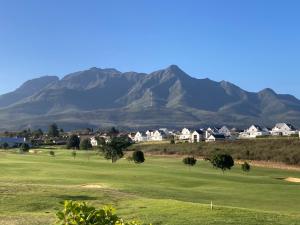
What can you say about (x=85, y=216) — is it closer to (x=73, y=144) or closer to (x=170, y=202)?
(x=170, y=202)

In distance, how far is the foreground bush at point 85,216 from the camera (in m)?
9.42

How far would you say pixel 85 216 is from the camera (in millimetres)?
9461

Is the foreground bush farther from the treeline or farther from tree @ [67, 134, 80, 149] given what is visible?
tree @ [67, 134, 80, 149]

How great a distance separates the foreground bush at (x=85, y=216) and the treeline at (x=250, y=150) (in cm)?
11721

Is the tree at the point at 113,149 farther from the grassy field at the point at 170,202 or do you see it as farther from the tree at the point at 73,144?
the tree at the point at 73,144

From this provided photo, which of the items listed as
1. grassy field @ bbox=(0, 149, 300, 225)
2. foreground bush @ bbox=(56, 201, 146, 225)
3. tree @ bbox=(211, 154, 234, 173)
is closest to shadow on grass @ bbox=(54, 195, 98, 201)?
grassy field @ bbox=(0, 149, 300, 225)

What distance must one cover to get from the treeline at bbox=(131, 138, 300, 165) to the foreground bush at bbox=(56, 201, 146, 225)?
117 meters

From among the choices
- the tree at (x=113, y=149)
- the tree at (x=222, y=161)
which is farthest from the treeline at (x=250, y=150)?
the tree at (x=222, y=161)

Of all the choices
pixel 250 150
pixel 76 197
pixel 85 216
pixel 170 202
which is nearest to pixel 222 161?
pixel 76 197

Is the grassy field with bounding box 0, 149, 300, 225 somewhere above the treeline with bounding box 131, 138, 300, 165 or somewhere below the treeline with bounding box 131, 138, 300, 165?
below

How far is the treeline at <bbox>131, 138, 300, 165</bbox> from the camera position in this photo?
12988cm

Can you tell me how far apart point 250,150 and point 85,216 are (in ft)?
447

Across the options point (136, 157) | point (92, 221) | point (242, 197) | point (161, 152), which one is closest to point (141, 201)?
point (242, 197)

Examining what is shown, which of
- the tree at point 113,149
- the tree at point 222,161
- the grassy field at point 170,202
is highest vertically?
the tree at point 113,149
